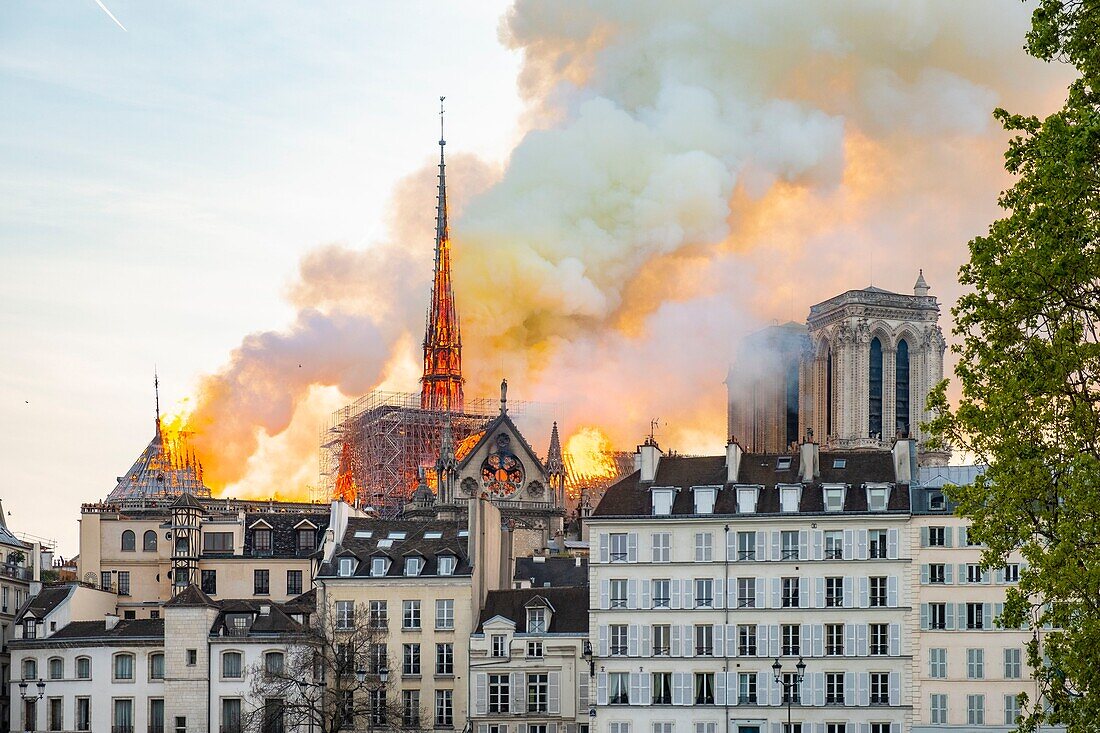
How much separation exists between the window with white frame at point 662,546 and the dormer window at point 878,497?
964 cm

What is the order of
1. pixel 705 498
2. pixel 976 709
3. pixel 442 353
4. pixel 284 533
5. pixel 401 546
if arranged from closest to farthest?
pixel 976 709
pixel 705 498
pixel 401 546
pixel 284 533
pixel 442 353

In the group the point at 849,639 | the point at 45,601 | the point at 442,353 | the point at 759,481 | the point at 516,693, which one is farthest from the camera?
the point at 442,353

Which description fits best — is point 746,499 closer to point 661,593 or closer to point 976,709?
point 661,593

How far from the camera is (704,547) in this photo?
9369 centimetres

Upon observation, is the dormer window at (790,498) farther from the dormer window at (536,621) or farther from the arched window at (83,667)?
the arched window at (83,667)

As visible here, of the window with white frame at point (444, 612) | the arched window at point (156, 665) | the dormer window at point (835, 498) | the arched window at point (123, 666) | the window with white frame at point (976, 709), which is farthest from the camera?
the arched window at point (123, 666)

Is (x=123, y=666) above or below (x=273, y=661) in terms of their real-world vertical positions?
below

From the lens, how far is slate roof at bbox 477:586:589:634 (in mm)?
96188

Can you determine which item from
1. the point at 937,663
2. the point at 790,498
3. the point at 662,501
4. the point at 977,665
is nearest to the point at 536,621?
the point at 662,501

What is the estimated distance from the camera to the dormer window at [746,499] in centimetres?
9369

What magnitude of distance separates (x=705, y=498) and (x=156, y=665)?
2963 cm

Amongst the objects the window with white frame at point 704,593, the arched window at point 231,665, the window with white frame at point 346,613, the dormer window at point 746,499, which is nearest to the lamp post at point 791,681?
the window with white frame at point 704,593

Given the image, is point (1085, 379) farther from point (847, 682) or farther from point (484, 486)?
point (484, 486)

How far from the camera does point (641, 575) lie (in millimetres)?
94188
